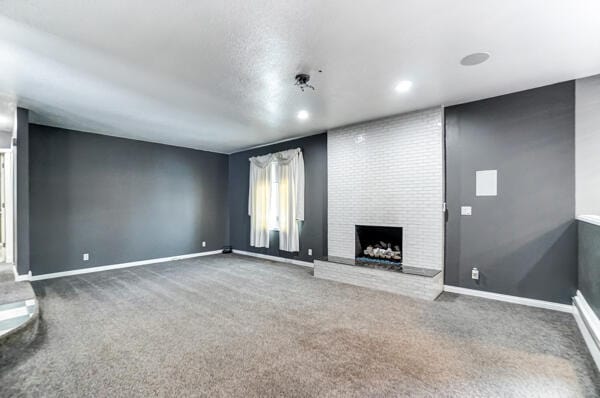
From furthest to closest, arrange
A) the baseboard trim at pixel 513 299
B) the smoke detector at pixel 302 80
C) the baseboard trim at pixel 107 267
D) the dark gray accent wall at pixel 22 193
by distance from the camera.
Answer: the baseboard trim at pixel 107 267 → the dark gray accent wall at pixel 22 193 → the baseboard trim at pixel 513 299 → the smoke detector at pixel 302 80

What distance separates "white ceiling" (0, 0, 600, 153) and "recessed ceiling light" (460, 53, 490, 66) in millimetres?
70

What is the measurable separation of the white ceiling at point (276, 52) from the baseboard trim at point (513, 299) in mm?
2675

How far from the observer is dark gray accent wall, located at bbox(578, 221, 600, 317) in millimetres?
2564

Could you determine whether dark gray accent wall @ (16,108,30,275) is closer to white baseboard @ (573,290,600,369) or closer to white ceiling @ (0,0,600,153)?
white ceiling @ (0,0,600,153)

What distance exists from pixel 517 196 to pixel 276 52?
11.4 feet

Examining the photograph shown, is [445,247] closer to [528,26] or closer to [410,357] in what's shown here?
[410,357]

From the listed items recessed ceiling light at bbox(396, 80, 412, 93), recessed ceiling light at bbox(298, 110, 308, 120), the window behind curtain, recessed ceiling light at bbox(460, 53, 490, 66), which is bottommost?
the window behind curtain

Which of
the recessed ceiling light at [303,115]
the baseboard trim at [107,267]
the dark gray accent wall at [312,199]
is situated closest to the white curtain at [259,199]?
the dark gray accent wall at [312,199]

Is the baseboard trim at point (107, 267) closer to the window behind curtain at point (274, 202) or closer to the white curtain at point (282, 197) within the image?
the white curtain at point (282, 197)

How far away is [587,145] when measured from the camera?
3.21 metres

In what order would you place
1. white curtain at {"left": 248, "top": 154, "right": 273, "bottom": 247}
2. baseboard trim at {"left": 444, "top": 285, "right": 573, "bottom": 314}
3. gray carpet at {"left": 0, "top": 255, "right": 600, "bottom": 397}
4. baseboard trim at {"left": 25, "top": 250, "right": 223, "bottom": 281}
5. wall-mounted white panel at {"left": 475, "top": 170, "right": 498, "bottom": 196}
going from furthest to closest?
white curtain at {"left": 248, "top": 154, "right": 273, "bottom": 247} → baseboard trim at {"left": 25, "top": 250, "right": 223, "bottom": 281} → wall-mounted white panel at {"left": 475, "top": 170, "right": 498, "bottom": 196} → baseboard trim at {"left": 444, "top": 285, "right": 573, "bottom": 314} → gray carpet at {"left": 0, "top": 255, "right": 600, "bottom": 397}

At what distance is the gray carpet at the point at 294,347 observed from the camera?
196 centimetres

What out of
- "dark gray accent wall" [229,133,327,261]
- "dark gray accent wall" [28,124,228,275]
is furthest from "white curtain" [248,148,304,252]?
"dark gray accent wall" [28,124,228,275]

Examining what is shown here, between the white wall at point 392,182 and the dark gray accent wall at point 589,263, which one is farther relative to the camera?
the white wall at point 392,182
